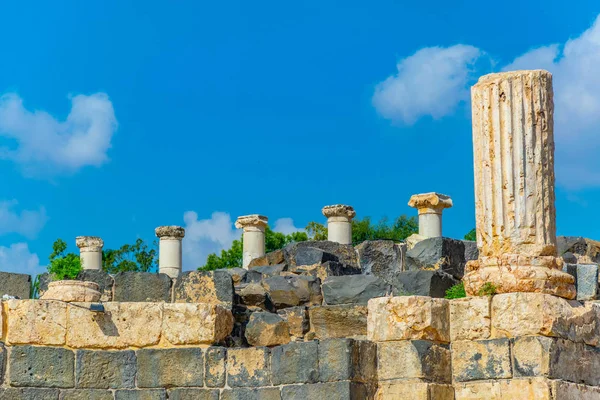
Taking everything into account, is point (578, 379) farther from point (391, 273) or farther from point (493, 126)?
point (391, 273)

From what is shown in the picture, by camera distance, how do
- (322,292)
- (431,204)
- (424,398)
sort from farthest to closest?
(431,204) < (322,292) < (424,398)

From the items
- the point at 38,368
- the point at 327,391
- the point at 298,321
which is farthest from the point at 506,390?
the point at 38,368

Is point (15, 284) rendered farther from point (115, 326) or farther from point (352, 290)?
point (352, 290)

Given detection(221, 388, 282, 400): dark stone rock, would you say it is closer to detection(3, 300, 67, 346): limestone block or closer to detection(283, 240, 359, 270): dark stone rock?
detection(3, 300, 67, 346): limestone block

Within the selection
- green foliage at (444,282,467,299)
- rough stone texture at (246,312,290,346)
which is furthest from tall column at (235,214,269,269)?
rough stone texture at (246,312,290,346)

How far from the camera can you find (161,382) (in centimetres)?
1276

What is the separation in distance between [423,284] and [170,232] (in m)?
12.8

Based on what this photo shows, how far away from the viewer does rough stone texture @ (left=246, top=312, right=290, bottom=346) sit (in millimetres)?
12797

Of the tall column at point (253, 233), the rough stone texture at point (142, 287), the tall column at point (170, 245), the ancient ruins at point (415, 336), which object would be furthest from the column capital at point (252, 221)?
the ancient ruins at point (415, 336)

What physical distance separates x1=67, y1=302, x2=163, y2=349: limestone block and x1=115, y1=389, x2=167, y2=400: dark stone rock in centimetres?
50

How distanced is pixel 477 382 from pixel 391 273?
7.16 m

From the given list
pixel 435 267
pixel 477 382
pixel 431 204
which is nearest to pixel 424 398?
pixel 477 382

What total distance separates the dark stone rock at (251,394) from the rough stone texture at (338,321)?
205 cm

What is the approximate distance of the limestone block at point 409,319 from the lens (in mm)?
12242
